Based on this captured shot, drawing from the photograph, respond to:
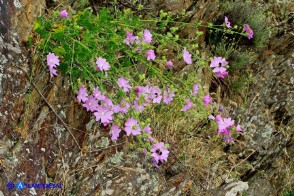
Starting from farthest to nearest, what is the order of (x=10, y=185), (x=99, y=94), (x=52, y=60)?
1. (x=99, y=94)
2. (x=52, y=60)
3. (x=10, y=185)

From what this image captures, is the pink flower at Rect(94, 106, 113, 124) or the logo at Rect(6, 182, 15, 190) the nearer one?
the logo at Rect(6, 182, 15, 190)

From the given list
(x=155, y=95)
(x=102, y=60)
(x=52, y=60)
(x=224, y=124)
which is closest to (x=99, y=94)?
(x=102, y=60)

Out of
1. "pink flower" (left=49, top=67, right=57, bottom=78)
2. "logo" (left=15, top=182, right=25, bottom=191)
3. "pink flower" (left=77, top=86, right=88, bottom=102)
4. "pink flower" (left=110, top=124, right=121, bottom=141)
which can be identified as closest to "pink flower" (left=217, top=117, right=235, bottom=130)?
"pink flower" (left=110, top=124, right=121, bottom=141)

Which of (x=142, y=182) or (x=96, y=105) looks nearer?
(x=96, y=105)

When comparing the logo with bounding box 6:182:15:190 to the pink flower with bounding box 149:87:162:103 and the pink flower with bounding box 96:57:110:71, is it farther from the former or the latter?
the pink flower with bounding box 149:87:162:103

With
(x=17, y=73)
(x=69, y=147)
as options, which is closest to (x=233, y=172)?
(x=69, y=147)

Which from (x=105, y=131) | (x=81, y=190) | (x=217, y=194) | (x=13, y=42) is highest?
(x=13, y=42)

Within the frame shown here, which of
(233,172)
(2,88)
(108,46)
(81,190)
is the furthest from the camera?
(233,172)

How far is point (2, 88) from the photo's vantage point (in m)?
2.21

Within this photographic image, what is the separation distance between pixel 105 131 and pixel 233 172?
1.75 meters

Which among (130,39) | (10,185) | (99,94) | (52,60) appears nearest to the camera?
(10,185)

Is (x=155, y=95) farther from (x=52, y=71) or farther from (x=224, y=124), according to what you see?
(x=52, y=71)

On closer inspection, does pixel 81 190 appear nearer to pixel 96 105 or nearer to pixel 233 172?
pixel 96 105

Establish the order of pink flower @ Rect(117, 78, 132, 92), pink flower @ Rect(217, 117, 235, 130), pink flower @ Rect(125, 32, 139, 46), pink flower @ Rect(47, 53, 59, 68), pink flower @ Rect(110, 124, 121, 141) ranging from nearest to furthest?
pink flower @ Rect(47, 53, 59, 68), pink flower @ Rect(117, 78, 132, 92), pink flower @ Rect(125, 32, 139, 46), pink flower @ Rect(110, 124, 121, 141), pink flower @ Rect(217, 117, 235, 130)
